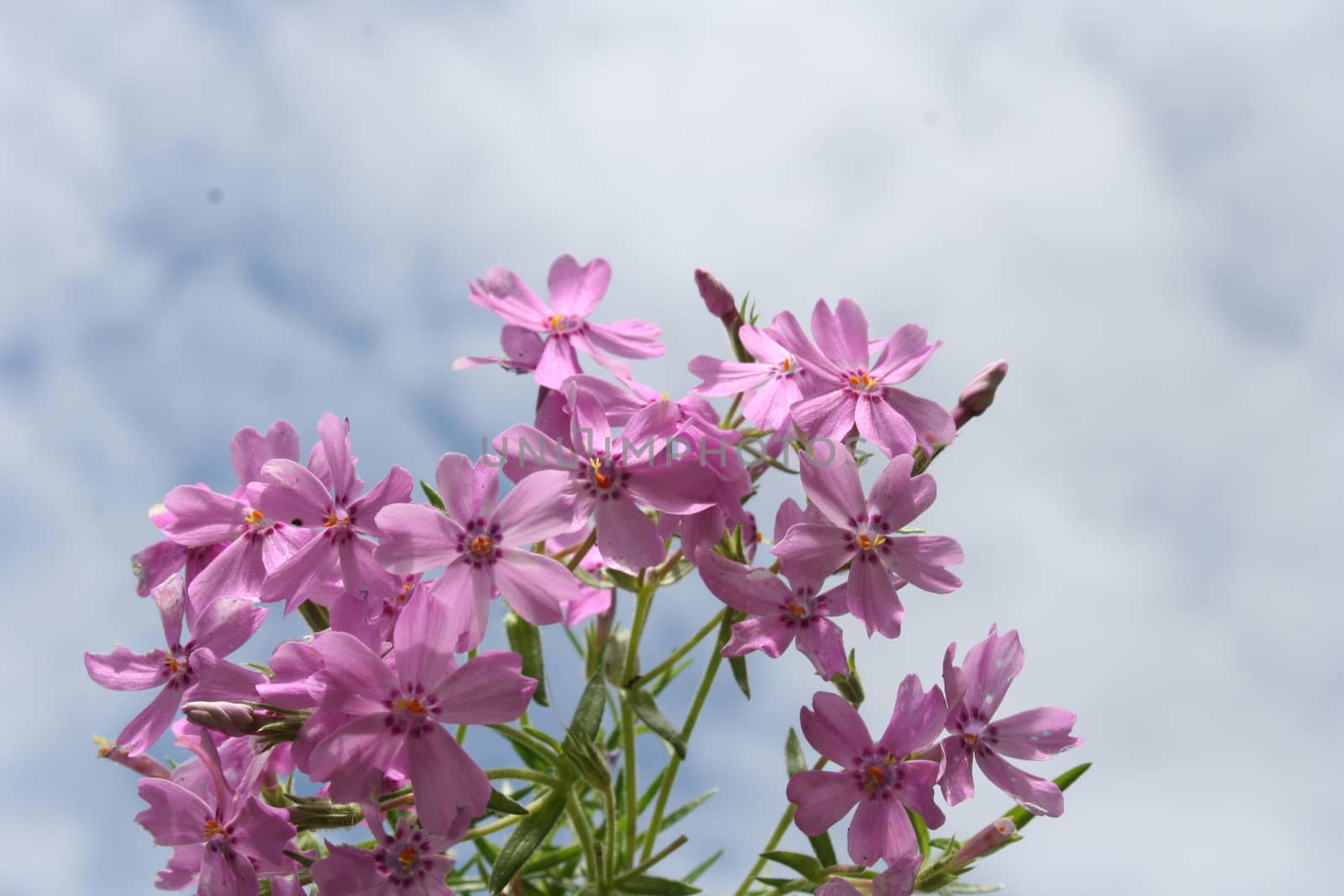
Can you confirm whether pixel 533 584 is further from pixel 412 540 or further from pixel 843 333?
pixel 843 333

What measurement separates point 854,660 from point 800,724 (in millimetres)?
286

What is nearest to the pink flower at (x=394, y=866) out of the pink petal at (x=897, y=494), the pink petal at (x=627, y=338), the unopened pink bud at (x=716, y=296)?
the pink petal at (x=897, y=494)

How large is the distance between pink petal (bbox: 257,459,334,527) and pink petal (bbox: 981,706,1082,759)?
1360 mm

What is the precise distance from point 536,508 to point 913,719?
80 cm

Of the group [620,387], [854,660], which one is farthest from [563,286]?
[854,660]

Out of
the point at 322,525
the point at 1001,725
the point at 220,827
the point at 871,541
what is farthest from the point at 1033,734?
the point at 220,827

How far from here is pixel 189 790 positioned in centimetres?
199

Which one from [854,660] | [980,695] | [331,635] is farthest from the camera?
[854,660]

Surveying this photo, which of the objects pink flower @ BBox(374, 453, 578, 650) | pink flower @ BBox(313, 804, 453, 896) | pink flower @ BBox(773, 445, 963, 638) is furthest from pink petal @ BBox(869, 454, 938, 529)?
pink flower @ BBox(313, 804, 453, 896)

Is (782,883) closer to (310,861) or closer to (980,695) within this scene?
(980,695)

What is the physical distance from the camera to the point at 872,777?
6.53 feet

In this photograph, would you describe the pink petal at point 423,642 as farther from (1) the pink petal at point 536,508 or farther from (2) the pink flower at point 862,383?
(2) the pink flower at point 862,383

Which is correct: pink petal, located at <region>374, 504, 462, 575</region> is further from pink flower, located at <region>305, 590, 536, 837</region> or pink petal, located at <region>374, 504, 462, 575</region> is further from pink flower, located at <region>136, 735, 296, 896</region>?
pink flower, located at <region>136, 735, 296, 896</region>

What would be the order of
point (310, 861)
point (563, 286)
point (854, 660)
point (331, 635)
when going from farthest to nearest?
1. point (563, 286)
2. point (854, 660)
3. point (310, 861)
4. point (331, 635)
